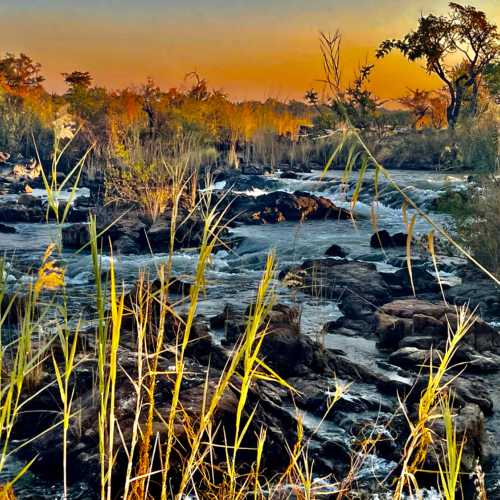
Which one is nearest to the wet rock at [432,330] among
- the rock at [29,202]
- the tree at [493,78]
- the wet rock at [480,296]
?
the wet rock at [480,296]

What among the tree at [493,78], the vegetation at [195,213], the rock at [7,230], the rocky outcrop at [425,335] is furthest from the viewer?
the tree at [493,78]

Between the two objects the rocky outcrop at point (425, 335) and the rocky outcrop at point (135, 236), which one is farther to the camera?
the rocky outcrop at point (135, 236)

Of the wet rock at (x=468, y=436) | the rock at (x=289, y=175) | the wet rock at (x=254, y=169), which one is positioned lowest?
the wet rock at (x=468, y=436)

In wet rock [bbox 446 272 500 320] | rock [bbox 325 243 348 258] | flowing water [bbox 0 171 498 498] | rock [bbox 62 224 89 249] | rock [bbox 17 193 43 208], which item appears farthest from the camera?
rock [bbox 17 193 43 208]

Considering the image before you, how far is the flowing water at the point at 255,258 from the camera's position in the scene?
7297 mm

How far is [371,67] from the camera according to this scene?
29.5 meters

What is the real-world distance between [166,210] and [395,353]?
26.6ft

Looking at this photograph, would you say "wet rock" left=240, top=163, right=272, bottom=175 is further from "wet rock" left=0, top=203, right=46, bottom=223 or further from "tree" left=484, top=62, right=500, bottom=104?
"tree" left=484, top=62, right=500, bottom=104

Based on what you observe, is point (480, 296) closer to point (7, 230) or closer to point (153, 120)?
point (7, 230)

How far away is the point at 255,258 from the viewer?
1081cm

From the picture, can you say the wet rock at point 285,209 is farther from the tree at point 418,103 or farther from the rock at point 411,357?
the tree at point 418,103

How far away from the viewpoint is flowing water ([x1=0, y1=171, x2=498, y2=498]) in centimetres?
730

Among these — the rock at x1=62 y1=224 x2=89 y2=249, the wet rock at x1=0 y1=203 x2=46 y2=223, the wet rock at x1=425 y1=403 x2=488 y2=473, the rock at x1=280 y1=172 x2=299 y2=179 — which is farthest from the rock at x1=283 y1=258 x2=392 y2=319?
the rock at x1=280 y1=172 x2=299 y2=179

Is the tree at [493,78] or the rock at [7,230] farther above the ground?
the tree at [493,78]
